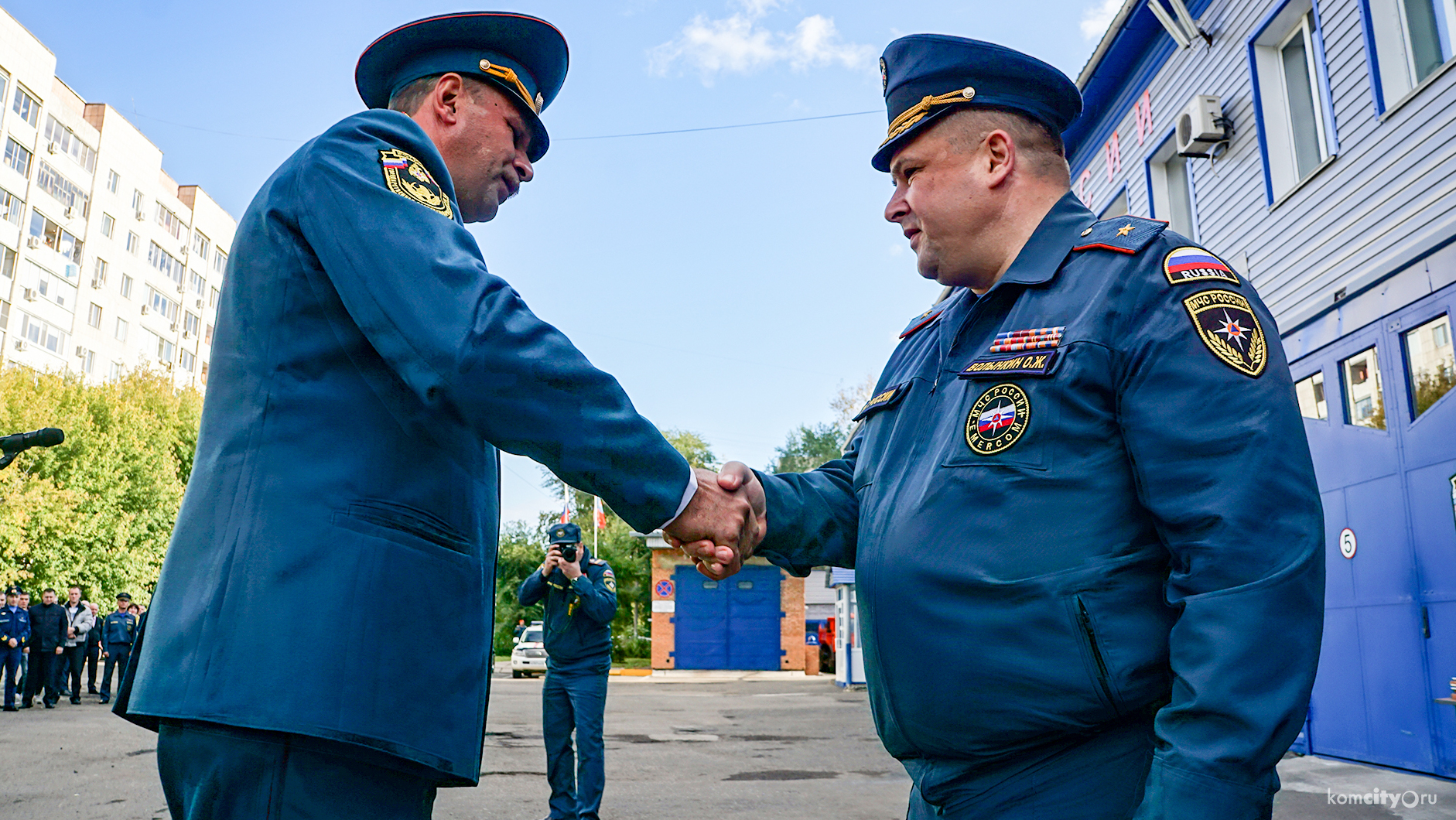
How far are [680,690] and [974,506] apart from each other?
23175mm

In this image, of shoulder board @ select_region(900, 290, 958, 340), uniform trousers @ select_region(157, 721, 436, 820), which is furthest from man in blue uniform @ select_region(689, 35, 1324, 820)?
uniform trousers @ select_region(157, 721, 436, 820)

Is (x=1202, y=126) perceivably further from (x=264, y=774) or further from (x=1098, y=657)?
(x=264, y=774)

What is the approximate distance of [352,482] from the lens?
74.6 inches

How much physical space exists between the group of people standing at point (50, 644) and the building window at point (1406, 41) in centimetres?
1716

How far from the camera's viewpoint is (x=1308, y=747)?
349 inches

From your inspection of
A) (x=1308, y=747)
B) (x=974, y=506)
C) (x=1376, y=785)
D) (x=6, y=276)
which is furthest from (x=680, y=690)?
(x=6, y=276)

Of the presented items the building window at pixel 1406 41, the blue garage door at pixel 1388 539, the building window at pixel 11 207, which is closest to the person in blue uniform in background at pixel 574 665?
the blue garage door at pixel 1388 539

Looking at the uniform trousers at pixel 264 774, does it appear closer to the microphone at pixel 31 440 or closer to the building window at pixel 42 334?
the microphone at pixel 31 440

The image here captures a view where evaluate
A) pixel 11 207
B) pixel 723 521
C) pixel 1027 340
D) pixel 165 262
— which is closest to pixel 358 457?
pixel 723 521

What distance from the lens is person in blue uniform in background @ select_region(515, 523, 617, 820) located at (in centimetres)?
679

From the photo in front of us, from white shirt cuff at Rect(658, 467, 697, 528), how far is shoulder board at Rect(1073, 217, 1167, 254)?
94 cm

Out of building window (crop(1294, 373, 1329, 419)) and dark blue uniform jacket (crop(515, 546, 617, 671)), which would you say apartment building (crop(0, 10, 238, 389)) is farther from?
building window (crop(1294, 373, 1329, 419))

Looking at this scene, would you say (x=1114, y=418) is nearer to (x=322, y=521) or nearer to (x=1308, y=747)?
(x=322, y=521)

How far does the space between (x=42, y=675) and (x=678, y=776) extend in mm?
14262
